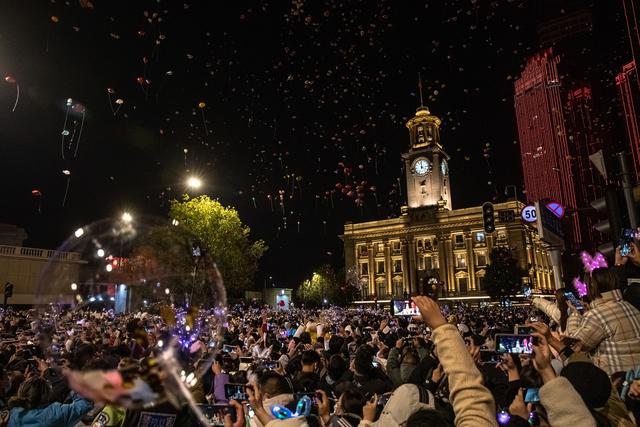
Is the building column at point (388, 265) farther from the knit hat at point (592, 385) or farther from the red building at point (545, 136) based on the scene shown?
the knit hat at point (592, 385)

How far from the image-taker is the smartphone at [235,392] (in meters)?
5.31

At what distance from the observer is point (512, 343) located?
7309mm

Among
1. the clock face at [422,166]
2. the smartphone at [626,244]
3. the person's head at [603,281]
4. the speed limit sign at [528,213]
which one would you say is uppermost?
the clock face at [422,166]

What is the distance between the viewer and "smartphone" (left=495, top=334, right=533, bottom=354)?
7184 millimetres

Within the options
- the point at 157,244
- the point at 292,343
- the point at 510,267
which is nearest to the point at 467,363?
the point at 157,244

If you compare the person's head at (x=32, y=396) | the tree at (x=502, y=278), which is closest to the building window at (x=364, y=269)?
the tree at (x=502, y=278)

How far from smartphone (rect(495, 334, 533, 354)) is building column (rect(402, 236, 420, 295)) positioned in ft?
260

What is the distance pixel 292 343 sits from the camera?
994cm

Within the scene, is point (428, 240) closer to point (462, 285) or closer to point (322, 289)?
point (462, 285)

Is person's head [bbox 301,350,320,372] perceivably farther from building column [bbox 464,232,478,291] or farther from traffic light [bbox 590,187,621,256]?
building column [bbox 464,232,478,291]

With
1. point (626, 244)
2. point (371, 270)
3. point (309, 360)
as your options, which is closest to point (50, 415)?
point (309, 360)

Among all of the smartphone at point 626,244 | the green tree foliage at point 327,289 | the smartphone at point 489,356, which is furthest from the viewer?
the green tree foliage at point 327,289

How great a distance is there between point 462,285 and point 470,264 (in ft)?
13.5

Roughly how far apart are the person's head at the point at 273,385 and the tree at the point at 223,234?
41.5m
